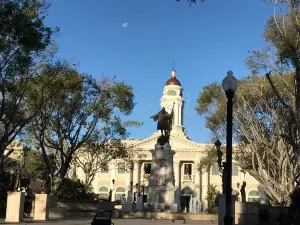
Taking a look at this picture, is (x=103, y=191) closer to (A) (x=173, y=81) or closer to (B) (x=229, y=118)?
(A) (x=173, y=81)

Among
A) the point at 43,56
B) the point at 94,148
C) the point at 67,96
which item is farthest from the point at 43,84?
the point at 94,148

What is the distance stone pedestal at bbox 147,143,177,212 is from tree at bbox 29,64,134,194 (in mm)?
5664

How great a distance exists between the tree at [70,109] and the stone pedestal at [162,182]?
566 centimetres

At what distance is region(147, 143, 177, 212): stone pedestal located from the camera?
1468 inches

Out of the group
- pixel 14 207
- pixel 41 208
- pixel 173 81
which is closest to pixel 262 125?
pixel 41 208

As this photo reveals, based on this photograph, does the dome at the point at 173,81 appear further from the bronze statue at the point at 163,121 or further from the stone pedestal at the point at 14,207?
the stone pedestal at the point at 14,207

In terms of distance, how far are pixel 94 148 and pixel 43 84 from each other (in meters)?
19.1

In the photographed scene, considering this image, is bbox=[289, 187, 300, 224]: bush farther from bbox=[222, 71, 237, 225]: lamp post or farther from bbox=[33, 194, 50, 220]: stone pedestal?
bbox=[222, 71, 237, 225]: lamp post

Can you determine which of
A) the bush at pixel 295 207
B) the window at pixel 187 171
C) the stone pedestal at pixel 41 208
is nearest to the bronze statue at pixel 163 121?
the bush at pixel 295 207

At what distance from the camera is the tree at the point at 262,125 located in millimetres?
31703

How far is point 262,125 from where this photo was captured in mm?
35062

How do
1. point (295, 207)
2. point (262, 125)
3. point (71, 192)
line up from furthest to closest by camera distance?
point (71, 192), point (262, 125), point (295, 207)

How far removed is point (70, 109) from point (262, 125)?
49.4ft

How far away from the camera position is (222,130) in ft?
145
